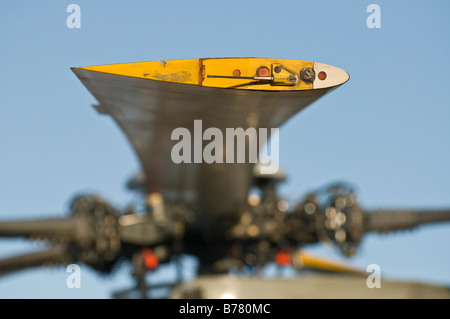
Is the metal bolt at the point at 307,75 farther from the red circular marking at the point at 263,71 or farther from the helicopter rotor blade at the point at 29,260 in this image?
the helicopter rotor blade at the point at 29,260

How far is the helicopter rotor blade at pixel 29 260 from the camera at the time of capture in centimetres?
1262

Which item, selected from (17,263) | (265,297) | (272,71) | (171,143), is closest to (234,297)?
(265,297)

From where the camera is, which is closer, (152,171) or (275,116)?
(275,116)

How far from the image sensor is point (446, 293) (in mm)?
9883

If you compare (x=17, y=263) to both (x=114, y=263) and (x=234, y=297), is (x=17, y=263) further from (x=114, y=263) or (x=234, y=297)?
(x=234, y=297)

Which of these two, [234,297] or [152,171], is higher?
[152,171]

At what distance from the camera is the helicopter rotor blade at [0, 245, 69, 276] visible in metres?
12.6

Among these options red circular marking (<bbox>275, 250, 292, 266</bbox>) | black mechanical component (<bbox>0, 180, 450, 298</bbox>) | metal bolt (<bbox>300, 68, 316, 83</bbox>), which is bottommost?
red circular marking (<bbox>275, 250, 292, 266</bbox>)

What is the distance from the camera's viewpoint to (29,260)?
12.8 m

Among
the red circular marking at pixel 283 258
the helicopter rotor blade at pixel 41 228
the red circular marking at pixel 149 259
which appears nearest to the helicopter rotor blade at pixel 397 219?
the red circular marking at pixel 283 258

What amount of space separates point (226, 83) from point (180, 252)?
571 centimetres

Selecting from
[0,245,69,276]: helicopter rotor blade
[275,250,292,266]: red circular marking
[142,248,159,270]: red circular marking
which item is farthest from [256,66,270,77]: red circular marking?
[0,245,69,276]: helicopter rotor blade

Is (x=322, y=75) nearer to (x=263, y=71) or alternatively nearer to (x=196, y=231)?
(x=263, y=71)

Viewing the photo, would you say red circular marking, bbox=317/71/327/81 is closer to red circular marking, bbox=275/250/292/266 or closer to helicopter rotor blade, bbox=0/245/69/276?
red circular marking, bbox=275/250/292/266
